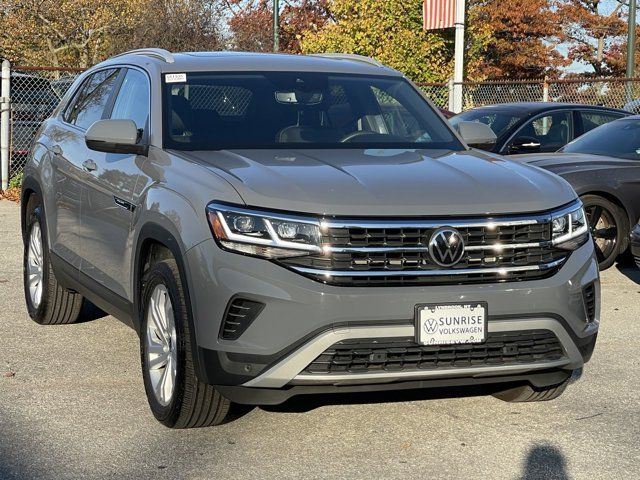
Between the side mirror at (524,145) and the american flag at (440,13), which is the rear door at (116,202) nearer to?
the side mirror at (524,145)

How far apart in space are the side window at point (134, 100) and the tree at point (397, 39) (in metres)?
23.9

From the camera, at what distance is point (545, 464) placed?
4.93 metres

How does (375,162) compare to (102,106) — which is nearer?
(375,162)

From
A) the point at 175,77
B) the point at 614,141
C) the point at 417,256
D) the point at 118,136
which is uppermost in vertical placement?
the point at 175,77

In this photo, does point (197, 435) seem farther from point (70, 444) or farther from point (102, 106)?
point (102, 106)

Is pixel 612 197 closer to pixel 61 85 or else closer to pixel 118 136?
pixel 118 136

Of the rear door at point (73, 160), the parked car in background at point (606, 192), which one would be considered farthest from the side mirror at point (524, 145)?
the rear door at point (73, 160)

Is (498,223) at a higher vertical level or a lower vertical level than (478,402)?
higher

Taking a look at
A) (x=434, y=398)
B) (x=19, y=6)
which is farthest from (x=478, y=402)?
(x=19, y=6)

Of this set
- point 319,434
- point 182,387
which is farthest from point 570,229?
point 182,387

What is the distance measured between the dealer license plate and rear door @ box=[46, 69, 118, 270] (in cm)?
261

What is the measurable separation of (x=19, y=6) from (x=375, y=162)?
30974mm

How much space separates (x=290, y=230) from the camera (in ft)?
15.6

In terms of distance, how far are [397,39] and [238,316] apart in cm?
2657
